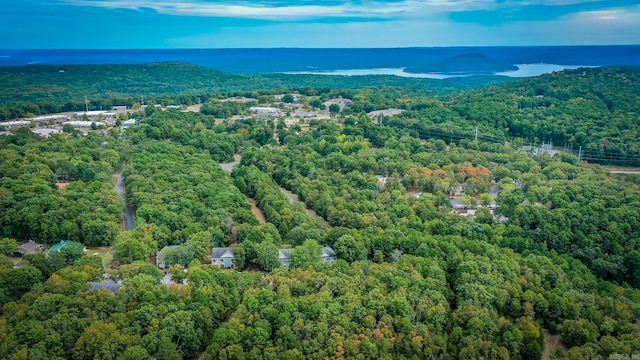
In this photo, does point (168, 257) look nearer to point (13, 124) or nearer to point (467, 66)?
point (13, 124)

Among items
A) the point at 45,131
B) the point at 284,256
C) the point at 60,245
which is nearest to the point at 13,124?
the point at 45,131

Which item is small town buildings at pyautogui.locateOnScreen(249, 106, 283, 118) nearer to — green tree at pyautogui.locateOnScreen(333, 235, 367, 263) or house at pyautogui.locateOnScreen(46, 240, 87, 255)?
house at pyautogui.locateOnScreen(46, 240, 87, 255)

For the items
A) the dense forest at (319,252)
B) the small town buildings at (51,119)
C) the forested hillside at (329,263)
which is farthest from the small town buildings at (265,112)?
the forested hillside at (329,263)

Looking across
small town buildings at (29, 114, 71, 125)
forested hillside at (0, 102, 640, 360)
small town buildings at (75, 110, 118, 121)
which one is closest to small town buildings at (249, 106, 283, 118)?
small town buildings at (75, 110, 118, 121)

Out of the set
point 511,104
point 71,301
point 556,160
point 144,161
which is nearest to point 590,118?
point 511,104

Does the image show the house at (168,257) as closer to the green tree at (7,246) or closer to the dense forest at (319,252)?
the dense forest at (319,252)

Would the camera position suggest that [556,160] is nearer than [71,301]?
No

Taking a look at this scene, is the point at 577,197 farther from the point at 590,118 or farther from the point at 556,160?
the point at 590,118
